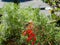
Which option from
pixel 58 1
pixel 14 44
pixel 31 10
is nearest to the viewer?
pixel 14 44

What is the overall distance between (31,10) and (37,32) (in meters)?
0.26

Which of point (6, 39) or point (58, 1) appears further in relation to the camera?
point (58, 1)

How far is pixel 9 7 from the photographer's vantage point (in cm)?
221

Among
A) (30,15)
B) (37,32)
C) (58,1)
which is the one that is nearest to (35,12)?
(30,15)

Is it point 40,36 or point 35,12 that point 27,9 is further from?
point 40,36

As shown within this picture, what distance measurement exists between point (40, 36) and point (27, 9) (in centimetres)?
33

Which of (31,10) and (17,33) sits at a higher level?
(31,10)

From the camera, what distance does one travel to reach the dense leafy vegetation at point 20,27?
7.09 feet

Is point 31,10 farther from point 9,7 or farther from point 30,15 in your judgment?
point 9,7

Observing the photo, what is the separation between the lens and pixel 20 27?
7.16ft

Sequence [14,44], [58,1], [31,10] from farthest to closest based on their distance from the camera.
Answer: [58,1] < [31,10] < [14,44]

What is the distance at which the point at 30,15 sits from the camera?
2.25 metres

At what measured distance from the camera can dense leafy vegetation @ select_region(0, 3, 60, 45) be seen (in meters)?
2.16

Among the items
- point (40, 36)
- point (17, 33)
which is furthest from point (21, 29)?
point (40, 36)
